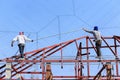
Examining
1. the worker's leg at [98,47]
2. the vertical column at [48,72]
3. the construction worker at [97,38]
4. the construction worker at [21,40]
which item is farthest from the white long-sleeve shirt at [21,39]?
the worker's leg at [98,47]

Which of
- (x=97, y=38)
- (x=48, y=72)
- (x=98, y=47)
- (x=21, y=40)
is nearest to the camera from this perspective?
(x=21, y=40)

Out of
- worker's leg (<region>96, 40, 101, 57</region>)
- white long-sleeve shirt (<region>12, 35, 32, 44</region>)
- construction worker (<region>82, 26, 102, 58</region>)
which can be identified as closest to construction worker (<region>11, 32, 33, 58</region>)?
white long-sleeve shirt (<region>12, 35, 32, 44</region>)

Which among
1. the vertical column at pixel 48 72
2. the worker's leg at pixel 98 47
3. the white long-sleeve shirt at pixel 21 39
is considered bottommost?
the vertical column at pixel 48 72

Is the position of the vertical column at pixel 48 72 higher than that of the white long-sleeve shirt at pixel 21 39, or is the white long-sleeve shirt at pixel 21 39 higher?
the white long-sleeve shirt at pixel 21 39

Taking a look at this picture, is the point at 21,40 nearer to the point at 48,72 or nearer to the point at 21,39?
the point at 21,39

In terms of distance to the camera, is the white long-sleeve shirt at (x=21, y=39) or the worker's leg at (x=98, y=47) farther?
the worker's leg at (x=98, y=47)

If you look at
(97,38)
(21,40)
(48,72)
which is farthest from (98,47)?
(21,40)

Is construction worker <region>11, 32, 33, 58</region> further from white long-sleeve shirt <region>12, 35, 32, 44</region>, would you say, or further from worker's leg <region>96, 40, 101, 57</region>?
worker's leg <region>96, 40, 101, 57</region>

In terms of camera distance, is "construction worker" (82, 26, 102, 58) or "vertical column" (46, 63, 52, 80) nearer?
"vertical column" (46, 63, 52, 80)

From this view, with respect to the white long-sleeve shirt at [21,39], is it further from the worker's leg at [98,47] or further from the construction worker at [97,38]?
the worker's leg at [98,47]

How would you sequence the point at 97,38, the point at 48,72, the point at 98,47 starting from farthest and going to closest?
the point at 98,47, the point at 97,38, the point at 48,72

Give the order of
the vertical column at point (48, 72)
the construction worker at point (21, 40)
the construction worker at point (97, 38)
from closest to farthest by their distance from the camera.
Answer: the construction worker at point (21, 40) → the vertical column at point (48, 72) → the construction worker at point (97, 38)

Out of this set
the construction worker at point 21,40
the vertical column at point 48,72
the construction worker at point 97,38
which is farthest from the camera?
the construction worker at point 97,38

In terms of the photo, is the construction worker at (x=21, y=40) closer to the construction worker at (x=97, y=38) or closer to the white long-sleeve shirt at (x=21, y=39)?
the white long-sleeve shirt at (x=21, y=39)
